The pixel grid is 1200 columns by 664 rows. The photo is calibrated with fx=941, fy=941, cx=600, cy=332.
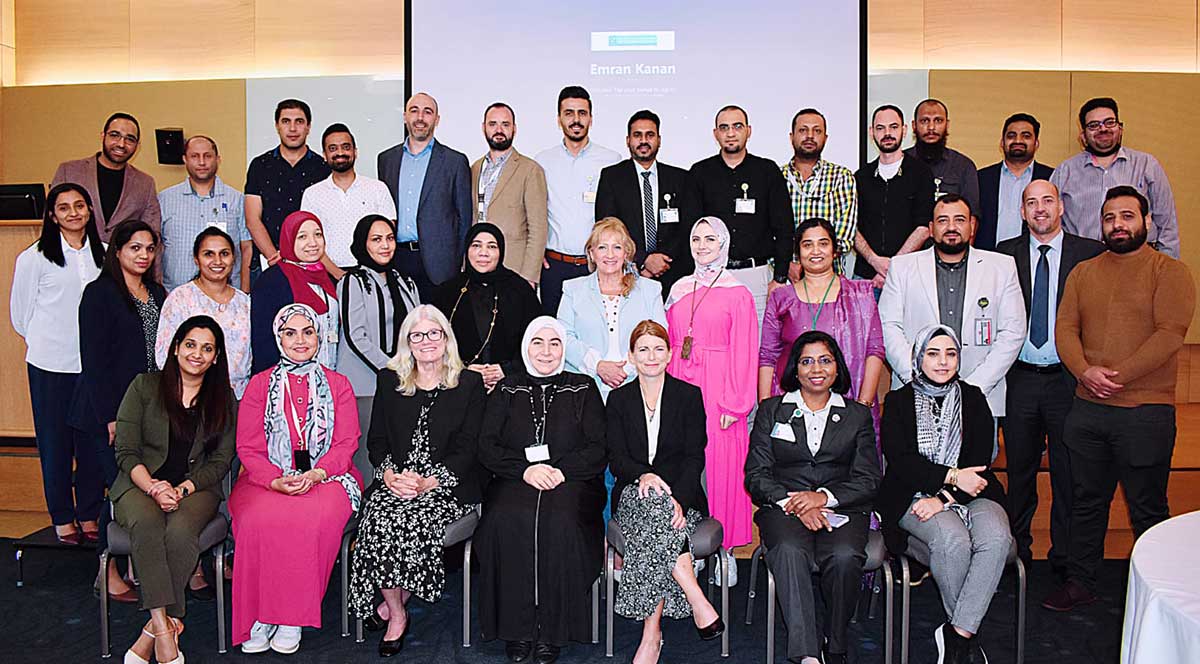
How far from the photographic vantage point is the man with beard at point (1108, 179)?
16.7ft

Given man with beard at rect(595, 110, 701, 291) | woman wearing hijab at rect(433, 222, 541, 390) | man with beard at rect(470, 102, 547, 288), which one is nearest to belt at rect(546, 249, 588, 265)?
man with beard at rect(470, 102, 547, 288)

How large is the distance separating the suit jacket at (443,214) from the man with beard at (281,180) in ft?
2.10

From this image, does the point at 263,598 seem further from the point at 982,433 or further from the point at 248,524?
the point at 982,433

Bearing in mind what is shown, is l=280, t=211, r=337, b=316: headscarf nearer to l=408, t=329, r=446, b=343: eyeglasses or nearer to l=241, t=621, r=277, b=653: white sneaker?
l=408, t=329, r=446, b=343: eyeglasses

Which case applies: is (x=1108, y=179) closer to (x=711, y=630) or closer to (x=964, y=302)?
(x=964, y=302)

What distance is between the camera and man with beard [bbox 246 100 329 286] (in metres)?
5.51

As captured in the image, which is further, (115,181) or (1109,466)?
(115,181)

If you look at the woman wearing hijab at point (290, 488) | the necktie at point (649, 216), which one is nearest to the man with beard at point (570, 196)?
the necktie at point (649, 216)

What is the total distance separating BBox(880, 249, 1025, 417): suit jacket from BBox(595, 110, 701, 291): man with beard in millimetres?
1158

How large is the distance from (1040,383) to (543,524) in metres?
2.44

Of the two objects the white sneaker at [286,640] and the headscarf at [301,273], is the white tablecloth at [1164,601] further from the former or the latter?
the headscarf at [301,273]

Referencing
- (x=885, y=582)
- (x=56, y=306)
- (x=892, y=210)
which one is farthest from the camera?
(x=892, y=210)

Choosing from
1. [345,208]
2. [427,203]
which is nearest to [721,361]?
[427,203]

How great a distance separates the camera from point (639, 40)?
645 cm
